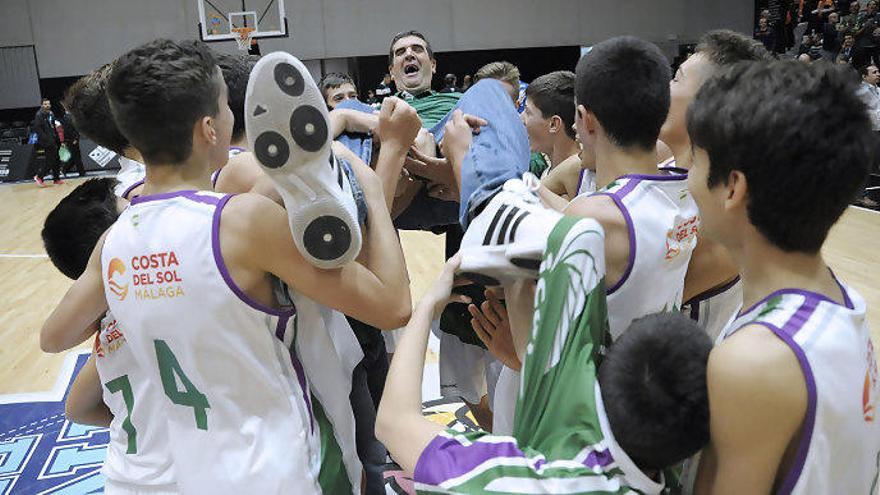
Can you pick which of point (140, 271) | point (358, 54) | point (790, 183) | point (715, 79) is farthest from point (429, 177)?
point (358, 54)

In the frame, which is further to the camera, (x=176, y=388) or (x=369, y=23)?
(x=369, y=23)

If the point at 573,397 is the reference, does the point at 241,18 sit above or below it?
above

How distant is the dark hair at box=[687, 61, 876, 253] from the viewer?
1136mm

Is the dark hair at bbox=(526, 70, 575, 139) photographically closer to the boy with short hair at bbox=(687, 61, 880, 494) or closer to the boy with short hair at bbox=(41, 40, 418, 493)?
the boy with short hair at bbox=(41, 40, 418, 493)

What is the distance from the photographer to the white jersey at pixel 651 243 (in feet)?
6.24

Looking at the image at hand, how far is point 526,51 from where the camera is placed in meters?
20.0

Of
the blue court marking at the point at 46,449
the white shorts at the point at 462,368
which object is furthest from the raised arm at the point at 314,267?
the blue court marking at the point at 46,449

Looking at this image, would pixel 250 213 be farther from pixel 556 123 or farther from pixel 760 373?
pixel 556 123

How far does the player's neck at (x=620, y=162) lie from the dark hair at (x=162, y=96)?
1084mm

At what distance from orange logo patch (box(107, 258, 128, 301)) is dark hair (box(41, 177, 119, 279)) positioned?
568 millimetres

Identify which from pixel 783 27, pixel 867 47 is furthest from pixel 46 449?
pixel 783 27

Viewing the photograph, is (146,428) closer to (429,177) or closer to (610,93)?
(429,177)

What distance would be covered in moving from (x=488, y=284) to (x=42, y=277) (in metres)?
8.26

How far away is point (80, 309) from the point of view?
1788 mm
